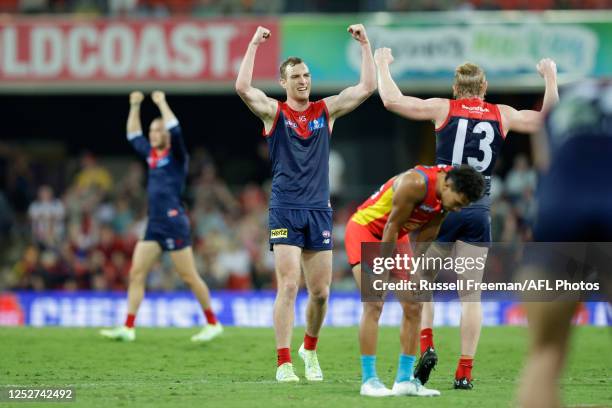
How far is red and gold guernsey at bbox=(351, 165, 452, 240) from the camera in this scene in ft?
24.9

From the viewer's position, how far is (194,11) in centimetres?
2192

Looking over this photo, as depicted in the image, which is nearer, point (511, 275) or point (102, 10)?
point (511, 275)

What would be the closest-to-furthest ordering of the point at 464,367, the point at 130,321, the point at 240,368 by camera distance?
the point at 464,367 → the point at 240,368 → the point at 130,321

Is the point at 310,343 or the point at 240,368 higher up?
the point at 310,343

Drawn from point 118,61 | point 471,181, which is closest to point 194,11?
point 118,61

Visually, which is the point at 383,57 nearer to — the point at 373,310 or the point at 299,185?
the point at 299,185

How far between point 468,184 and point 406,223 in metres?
0.85

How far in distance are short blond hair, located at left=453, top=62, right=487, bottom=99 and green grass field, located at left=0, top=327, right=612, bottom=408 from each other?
8.23 feet

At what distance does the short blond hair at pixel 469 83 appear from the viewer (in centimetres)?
908

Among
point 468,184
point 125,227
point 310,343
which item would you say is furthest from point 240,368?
point 125,227

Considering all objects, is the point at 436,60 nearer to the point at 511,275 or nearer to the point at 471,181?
the point at 511,275

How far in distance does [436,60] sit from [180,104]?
22.8ft

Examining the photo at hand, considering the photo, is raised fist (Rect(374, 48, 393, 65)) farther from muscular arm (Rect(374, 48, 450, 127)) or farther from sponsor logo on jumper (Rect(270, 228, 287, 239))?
sponsor logo on jumper (Rect(270, 228, 287, 239))

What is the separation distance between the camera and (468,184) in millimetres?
7285
